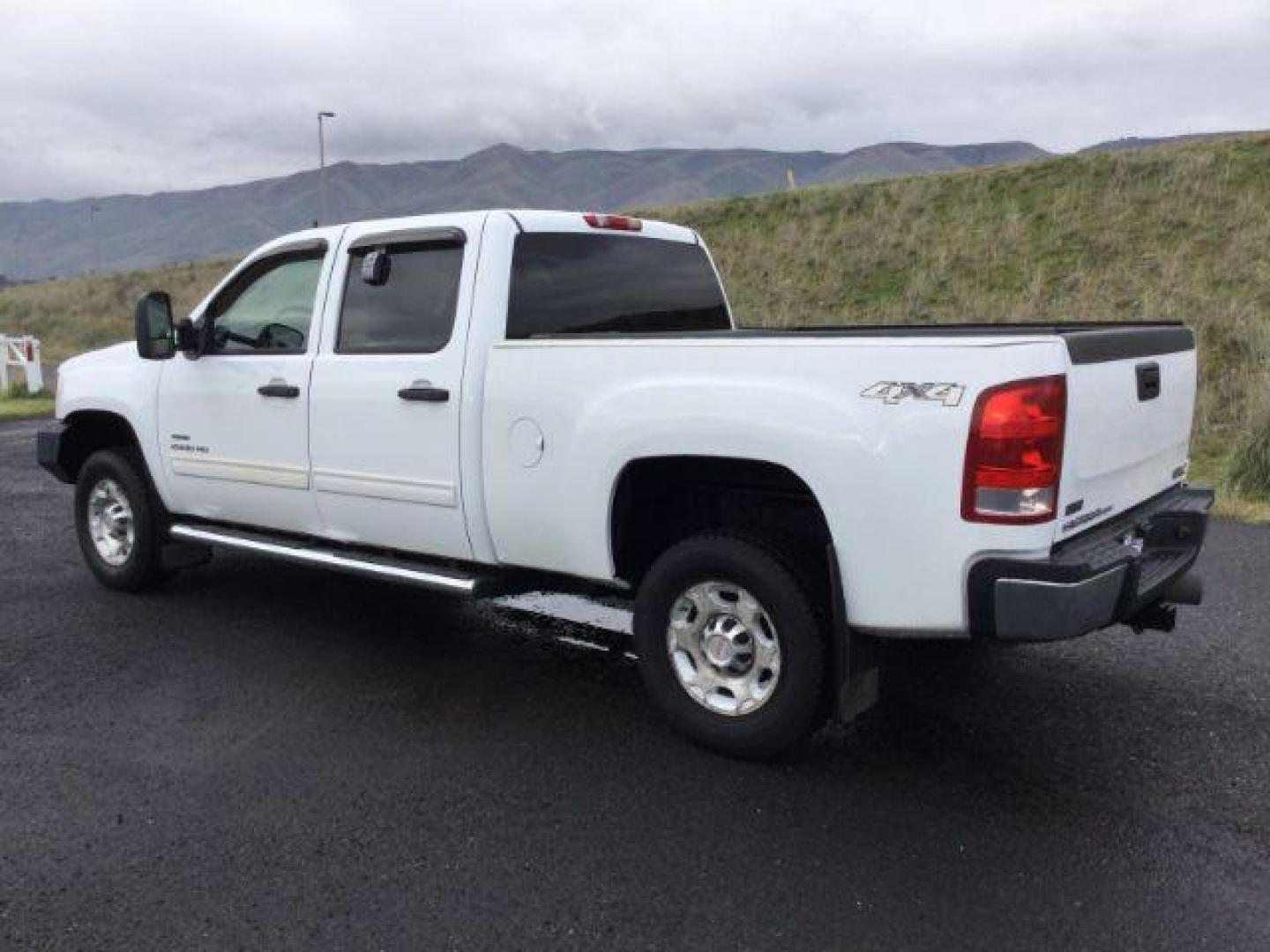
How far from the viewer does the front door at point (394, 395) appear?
444 centimetres

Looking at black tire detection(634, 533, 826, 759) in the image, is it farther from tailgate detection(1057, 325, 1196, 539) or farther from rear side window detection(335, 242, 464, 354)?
rear side window detection(335, 242, 464, 354)

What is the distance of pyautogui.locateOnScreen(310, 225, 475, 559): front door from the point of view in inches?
175

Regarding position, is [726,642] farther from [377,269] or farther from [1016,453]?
[377,269]

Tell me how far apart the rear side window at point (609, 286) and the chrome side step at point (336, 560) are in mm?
1062

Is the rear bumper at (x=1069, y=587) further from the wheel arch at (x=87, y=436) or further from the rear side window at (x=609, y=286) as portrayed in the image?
the wheel arch at (x=87, y=436)

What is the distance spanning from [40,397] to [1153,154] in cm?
2246

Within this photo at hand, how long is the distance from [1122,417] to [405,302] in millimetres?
2938

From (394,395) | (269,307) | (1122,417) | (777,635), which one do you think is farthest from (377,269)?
(1122,417)

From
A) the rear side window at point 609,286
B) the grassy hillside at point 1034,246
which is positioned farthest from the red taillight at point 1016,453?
the grassy hillside at point 1034,246

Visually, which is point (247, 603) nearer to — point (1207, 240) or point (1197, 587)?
point (1197, 587)

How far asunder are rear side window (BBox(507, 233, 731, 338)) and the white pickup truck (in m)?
0.01

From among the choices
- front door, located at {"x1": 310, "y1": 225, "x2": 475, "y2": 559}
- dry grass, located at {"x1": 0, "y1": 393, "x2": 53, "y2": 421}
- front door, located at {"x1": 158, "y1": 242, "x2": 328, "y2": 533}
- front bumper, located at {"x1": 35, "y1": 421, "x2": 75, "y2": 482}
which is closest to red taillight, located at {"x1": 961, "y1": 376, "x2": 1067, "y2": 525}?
front door, located at {"x1": 310, "y1": 225, "x2": 475, "y2": 559}

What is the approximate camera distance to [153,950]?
2803 mm

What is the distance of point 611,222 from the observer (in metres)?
4.99
